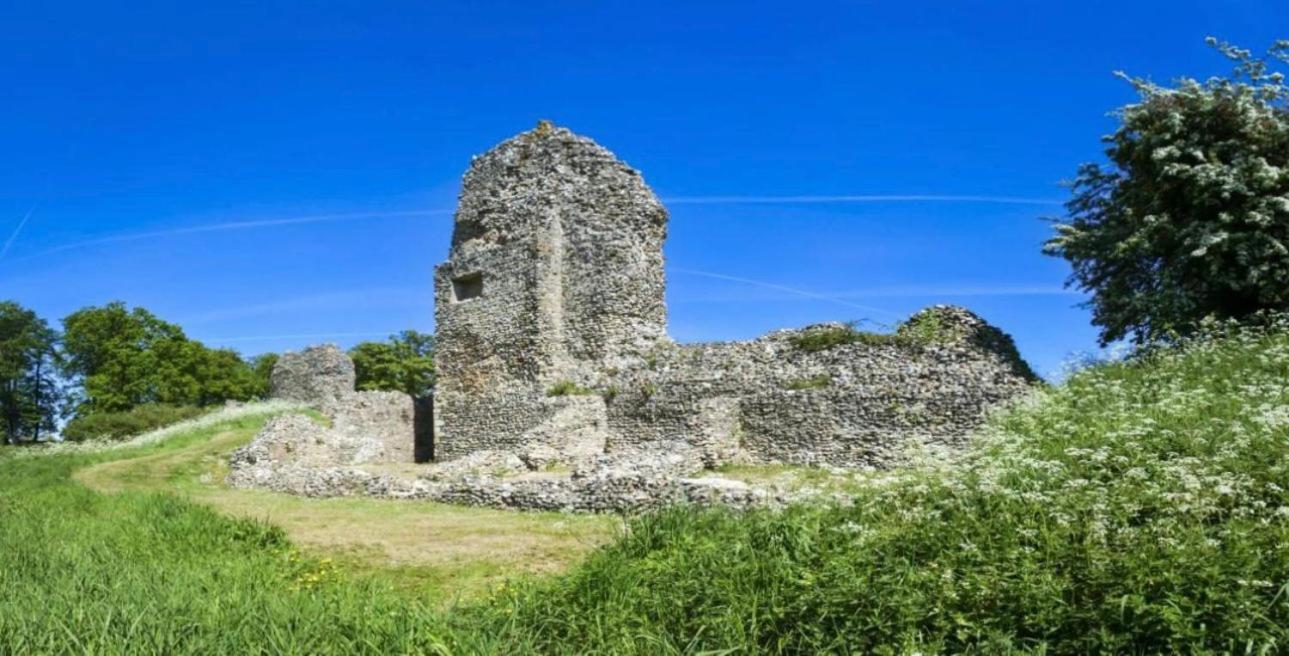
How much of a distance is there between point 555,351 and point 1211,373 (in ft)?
52.7

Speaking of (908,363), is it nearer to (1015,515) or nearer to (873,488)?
(873,488)

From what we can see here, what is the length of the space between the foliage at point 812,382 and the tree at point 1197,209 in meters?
5.85

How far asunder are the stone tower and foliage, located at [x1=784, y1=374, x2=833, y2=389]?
5.06m

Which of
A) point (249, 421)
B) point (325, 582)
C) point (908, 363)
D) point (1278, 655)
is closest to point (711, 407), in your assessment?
point (908, 363)

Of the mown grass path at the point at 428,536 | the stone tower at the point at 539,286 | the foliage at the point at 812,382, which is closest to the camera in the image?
the mown grass path at the point at 428,536

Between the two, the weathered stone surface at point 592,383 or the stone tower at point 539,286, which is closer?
the weathered stone surface at point 592,383

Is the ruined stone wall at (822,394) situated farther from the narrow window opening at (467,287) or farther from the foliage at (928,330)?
the narrow window opening at (467,287)

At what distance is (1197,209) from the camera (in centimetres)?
1644

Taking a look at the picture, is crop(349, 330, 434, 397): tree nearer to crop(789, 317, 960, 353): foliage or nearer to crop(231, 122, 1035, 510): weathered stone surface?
crop(231, 122, 1035, 510): weathered stone surface

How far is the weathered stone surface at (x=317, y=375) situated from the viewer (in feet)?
116

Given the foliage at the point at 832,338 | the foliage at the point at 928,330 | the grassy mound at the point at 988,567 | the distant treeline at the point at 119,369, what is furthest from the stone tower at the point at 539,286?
the distant treeline at the point at 119,369

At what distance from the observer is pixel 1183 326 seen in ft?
53.1

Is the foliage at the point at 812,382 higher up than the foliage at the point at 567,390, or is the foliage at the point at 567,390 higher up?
the foliage at the point at 567,390

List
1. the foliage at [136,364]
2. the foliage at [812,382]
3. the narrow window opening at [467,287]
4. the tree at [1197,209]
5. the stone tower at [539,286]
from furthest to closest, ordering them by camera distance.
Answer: the foliage at [136,364]
the narrow window opening at [467,287]
the stone tower at [539,286]
the foliage at [812,382]
the tree at [1197,209]
